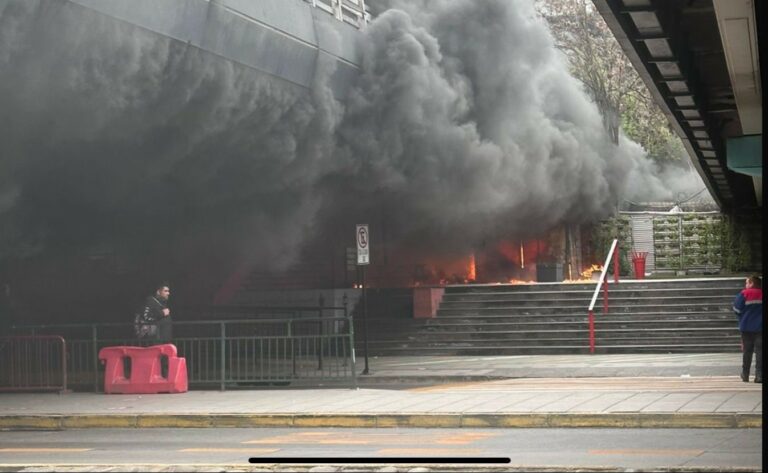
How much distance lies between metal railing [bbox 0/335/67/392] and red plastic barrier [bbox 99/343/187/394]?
1093mm

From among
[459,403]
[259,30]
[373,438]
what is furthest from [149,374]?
[373,438]

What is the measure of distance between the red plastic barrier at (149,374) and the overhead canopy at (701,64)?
793 centimetres

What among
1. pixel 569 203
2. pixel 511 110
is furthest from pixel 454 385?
pixel 569 203

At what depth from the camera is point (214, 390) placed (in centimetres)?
1884

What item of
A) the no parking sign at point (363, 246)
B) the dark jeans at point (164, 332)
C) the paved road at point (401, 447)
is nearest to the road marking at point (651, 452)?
the paved road at point (401, 447)

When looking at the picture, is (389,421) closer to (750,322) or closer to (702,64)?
(750,322)

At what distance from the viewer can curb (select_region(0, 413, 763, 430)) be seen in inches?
509

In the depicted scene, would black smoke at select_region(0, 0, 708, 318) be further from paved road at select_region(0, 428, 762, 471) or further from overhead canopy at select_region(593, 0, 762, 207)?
overhead canopy at select_region(593, 0, 762, 207)

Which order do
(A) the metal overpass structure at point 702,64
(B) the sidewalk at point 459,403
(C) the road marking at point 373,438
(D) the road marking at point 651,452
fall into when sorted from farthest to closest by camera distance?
(A) the metal overpass structure at point 702,64 < (B) the sidewalk at point 459,403 < (C) the road marking at point 373,438 < (D) the road marking at point 651,452

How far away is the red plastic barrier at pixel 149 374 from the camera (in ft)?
60.2

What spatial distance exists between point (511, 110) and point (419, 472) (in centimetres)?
2430

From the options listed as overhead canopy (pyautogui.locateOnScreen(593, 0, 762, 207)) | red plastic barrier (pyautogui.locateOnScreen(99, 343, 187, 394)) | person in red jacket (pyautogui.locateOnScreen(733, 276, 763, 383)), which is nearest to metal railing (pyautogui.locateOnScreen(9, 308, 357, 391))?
red plastic barrier (pyautogui.locateOnScreen(99, 343, 187, 394))

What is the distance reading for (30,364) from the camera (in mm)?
19625

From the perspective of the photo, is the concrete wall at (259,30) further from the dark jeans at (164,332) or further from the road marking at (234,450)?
the road marking at (234,450)
